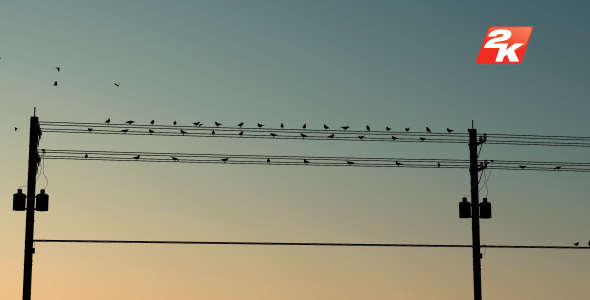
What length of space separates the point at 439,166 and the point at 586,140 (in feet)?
21.1

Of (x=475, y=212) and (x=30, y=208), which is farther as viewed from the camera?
(x=475, y=212)

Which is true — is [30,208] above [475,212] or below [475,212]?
below

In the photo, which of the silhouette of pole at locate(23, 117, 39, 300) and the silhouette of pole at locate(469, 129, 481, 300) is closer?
the silhouette of pole at locate(23, 117, 39, 300)

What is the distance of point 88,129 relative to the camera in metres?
37.3

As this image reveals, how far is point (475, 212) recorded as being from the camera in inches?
1448

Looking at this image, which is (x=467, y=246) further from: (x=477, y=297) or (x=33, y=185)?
(x=33, y=185)

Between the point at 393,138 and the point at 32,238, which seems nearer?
the point at 32,238

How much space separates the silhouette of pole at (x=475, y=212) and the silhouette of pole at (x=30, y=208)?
16.3 metres

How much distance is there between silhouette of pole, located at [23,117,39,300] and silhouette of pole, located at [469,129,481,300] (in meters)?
16.3

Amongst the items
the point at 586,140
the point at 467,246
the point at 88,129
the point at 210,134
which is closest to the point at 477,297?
the point at 467,246

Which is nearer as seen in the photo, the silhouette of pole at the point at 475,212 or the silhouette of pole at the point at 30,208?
the silhouette of pole at the point at 30,208

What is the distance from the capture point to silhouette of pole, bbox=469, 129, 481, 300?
3631cm

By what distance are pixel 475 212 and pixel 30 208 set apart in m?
16.5

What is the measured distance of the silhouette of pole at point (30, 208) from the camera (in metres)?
34.0
